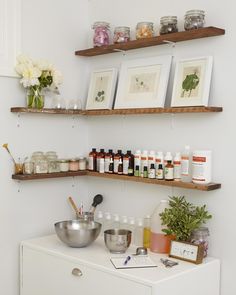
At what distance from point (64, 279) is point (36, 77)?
3.83ft

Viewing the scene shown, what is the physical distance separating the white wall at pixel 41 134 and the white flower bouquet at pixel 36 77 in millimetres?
93

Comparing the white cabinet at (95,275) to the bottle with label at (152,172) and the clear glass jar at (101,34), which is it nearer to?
the bottle with label at (152,172)

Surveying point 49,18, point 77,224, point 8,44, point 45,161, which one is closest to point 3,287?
point 77,224

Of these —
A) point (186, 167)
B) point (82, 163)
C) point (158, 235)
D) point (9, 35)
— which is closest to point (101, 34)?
point (9, 35)

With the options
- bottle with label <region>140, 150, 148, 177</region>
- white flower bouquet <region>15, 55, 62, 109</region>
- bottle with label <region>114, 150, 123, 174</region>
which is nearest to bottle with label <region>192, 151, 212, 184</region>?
bottle with label <region>140, 150, 148, 177</region>

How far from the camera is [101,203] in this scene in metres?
3.09

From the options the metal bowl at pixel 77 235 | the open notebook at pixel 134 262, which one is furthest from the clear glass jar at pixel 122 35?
the open notebook at pixel 134 262

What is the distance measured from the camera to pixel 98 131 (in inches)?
123

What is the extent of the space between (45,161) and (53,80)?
0.50 meters

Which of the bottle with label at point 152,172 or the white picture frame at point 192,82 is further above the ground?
the white picture frame at point 192,82

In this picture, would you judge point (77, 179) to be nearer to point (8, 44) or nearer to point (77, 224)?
point (77, 224)

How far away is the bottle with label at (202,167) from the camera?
2363 mm

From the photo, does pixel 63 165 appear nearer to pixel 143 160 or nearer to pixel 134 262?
pixel 143 160

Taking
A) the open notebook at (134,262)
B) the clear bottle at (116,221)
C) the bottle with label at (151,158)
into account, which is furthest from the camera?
the clear bottle at (116,221)
